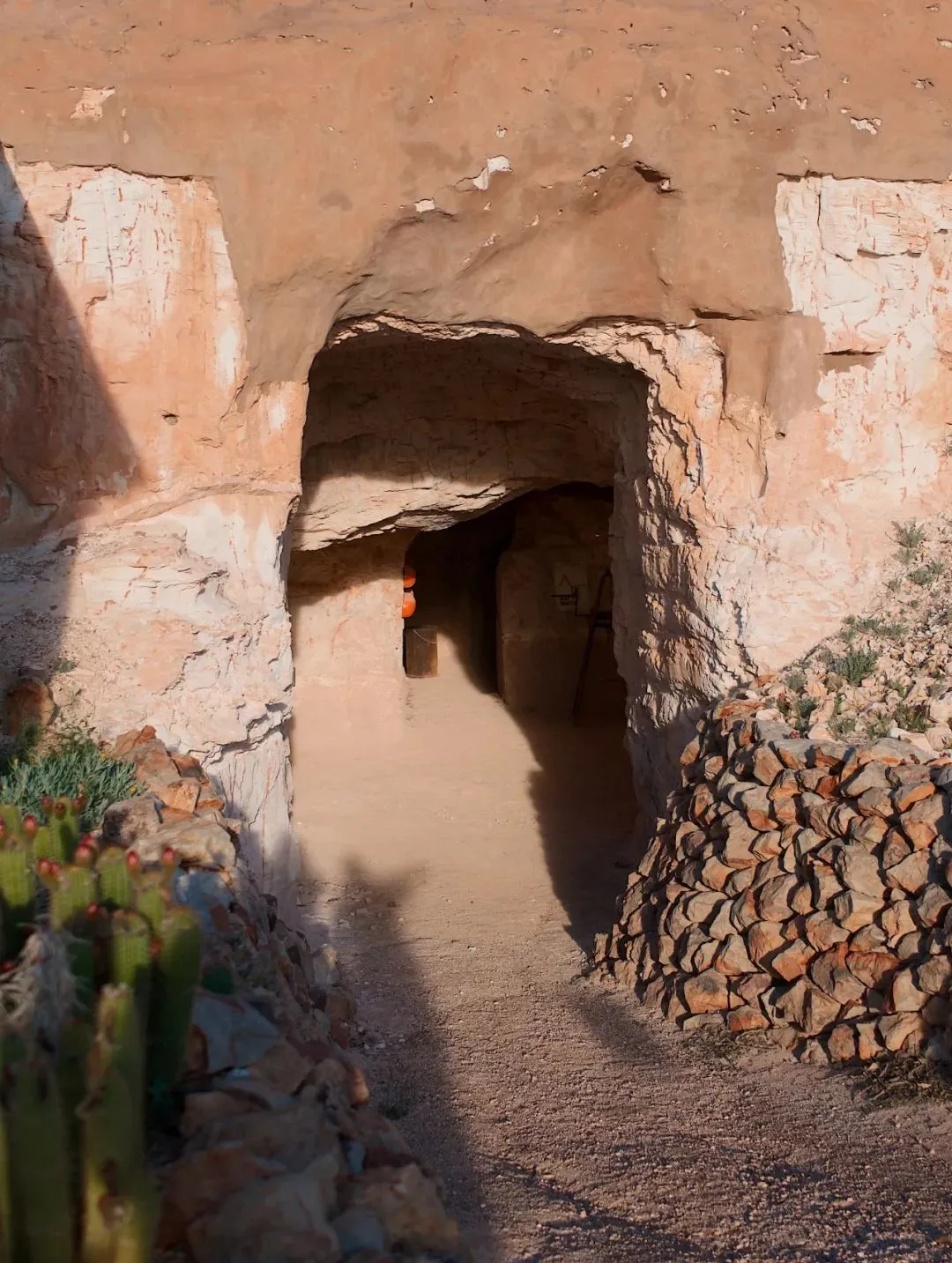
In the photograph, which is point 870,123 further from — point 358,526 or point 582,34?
point 358,526

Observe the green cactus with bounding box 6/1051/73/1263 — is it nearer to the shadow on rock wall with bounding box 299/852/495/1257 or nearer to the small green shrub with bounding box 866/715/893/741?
the shadow on rock wall with bounding box 299/852/495/1257

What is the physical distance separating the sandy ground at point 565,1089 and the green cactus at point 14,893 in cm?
162

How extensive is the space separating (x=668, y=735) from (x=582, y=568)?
585cm

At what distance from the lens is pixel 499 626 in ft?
41.4

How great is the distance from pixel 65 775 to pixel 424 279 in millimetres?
3564

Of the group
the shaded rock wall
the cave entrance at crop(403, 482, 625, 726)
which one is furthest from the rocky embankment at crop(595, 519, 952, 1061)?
the shaded rock wall

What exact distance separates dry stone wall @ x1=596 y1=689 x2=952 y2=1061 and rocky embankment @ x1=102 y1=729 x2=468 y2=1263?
2280 millimetres

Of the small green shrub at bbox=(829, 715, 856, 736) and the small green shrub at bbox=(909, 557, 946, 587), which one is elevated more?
the small green shrub at bbox=(909, 557, 946, 587)

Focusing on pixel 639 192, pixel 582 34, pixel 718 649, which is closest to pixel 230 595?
pixel 718 649

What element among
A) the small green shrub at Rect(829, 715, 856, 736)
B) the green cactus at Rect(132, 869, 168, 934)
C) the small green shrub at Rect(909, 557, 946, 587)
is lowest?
the green cactus at Rect(132, 869, 168, 934)

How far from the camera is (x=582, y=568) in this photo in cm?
1261

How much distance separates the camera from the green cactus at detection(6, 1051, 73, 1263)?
1.80 m

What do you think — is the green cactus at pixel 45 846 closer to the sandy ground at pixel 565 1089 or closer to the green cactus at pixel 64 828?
the green cactus at pixel 64 828

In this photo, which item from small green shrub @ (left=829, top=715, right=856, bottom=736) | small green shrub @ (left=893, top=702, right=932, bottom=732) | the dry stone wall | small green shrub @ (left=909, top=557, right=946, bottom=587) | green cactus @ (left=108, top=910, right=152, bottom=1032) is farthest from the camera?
small green shrub @ (left=909, top=557, right=946, bottom=587)
